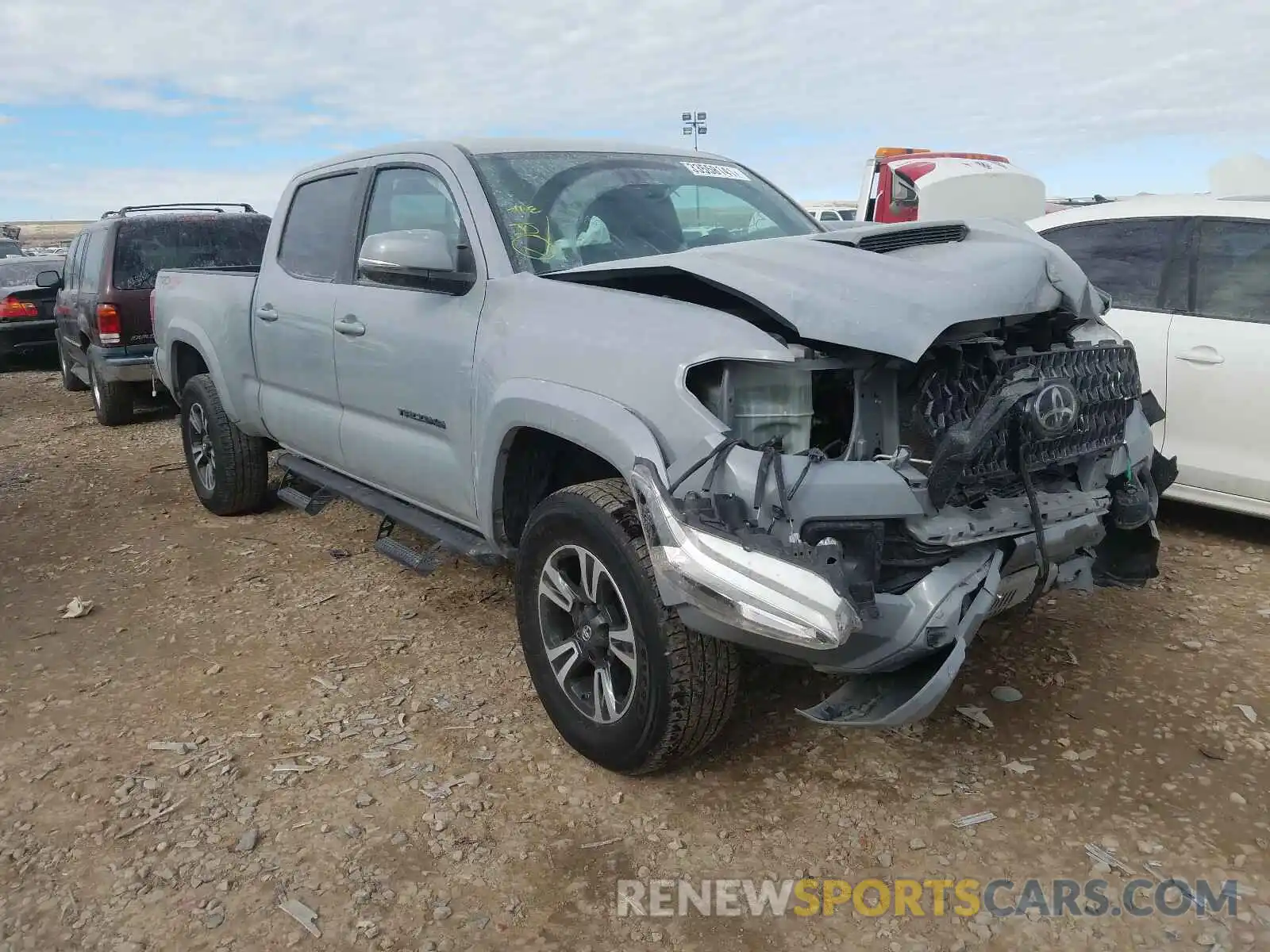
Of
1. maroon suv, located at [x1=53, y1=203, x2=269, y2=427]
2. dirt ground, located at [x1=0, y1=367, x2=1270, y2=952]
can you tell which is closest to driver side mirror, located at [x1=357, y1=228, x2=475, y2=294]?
dirt ground, located at [x1=0, y1=367, x2=1270, y2=952]

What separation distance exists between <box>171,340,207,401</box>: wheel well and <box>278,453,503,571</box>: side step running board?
1.20 metres

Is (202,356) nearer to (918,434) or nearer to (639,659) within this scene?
(639,659)

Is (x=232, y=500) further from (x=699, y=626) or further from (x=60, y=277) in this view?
(x=60, y=277)

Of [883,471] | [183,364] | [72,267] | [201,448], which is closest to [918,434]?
[883,471]

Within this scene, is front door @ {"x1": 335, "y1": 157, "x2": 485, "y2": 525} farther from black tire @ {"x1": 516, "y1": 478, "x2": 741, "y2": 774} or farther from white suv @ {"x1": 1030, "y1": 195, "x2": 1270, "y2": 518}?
white suv @ {"x1": 1030, "y1": 195, "x2": 1270, "y2": 518}

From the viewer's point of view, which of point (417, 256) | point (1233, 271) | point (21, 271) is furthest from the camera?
point (21, 271)

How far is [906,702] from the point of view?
96.0 inches

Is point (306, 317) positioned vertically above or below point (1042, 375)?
above

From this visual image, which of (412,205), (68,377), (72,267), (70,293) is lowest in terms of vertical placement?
(68,377)

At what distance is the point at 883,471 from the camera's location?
8.13ft

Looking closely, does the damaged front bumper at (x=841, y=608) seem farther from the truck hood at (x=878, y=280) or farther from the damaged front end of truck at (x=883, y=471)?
the truck hood at (x=878, y=280)

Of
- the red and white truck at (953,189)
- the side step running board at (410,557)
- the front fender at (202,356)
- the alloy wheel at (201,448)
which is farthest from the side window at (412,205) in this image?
the red and white truck at (953,189)

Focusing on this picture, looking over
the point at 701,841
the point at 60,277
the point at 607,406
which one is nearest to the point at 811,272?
the point at 607,406

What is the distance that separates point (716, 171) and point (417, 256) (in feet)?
5.13
